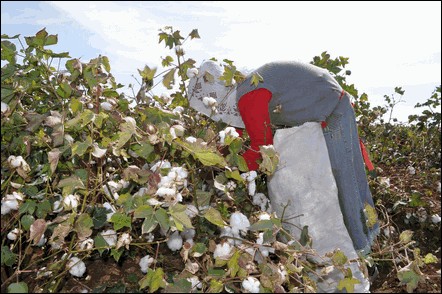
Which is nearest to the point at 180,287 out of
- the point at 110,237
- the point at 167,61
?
the point at 110,237

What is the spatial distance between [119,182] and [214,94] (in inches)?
30.7

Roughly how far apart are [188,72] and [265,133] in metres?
0.42

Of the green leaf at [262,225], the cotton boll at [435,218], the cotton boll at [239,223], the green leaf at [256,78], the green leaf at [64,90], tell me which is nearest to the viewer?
the green leaf at [262,225]

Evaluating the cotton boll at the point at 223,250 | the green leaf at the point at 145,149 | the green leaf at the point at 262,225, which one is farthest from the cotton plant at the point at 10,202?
the green leaf at the point at 262,225

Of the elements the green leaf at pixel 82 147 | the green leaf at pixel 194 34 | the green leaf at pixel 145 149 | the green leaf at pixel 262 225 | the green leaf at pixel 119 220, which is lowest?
the green leaf at pixel 262 225

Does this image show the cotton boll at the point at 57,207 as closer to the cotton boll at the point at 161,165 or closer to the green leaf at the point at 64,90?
the cotton boll at the point at 161,165

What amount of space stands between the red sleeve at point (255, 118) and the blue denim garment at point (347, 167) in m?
0.34

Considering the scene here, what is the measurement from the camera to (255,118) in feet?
7.62

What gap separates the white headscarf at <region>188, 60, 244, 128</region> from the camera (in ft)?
8.03

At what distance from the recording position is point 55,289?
1.71 m

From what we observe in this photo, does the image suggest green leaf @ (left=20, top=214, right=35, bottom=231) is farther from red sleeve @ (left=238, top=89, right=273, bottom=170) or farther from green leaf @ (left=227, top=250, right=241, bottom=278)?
red sleeve @ (left=238, top=89, right=273, bottom=170)

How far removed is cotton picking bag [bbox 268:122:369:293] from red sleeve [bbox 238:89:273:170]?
4.7 inches

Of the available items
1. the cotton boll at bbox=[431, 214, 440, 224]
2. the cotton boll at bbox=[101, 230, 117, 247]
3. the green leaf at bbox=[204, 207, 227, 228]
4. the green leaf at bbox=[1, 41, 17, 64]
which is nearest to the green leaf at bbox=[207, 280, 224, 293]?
the green leaf at bbox=[204, 207, 227, 228]

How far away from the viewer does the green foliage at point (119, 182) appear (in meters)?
1.68
